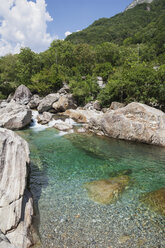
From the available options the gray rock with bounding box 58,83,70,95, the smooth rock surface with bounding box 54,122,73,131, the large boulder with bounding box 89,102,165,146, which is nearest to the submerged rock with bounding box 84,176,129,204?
the large boulder with bounding box 89,102,165,146

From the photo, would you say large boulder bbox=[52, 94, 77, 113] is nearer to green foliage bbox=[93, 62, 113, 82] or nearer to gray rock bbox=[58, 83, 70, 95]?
gray rock bbox=[58, 83, 70, 95]

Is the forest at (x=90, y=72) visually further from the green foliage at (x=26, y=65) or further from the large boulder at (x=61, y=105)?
the large boulder at (x=61, y=105)

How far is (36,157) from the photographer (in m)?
13.2

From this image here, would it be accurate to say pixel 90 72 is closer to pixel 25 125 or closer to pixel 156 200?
pixel 25 125

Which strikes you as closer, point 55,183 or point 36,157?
point 55,183

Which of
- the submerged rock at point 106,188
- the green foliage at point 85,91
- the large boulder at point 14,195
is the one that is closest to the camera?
the large boulder at point 14,195

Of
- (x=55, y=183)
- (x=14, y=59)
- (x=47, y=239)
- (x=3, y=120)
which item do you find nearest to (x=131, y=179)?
(x=55, y=183)

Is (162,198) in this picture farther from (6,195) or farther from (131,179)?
(6,195)

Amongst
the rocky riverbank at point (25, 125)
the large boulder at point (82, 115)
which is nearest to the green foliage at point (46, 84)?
the rocky riverbank at point (25, 125)

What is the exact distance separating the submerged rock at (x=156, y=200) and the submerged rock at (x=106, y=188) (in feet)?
4.25

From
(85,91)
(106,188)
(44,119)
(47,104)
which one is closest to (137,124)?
(106,188)

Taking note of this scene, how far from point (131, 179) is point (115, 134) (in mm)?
8472

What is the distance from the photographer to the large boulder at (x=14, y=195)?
212 inches

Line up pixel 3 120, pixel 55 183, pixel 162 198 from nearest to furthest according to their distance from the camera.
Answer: pixel 162 198 → pixel 55 183 → pixel 3 120
